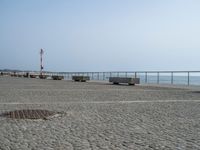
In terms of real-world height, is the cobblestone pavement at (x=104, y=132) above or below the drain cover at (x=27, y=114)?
below

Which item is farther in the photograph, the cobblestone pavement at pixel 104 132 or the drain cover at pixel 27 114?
the drain cover at pixel 27 114

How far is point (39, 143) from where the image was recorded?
5.37m

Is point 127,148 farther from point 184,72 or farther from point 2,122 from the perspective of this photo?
point 184,72

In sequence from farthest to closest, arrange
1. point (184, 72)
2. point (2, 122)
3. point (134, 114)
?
point (184, 72), point (134, 114), point (2, 122)

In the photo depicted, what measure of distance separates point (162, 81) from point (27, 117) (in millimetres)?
24571

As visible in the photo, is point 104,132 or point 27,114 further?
point 27,114

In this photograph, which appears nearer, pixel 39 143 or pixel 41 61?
pixel 39 143

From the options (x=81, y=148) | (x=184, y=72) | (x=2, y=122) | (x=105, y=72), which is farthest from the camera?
(x=105, y=72)

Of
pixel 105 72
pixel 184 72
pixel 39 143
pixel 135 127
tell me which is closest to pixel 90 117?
pixel 135 127

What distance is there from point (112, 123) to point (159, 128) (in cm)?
101

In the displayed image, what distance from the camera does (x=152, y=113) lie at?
905cm

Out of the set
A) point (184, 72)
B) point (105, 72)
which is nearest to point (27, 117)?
point (184, 72)

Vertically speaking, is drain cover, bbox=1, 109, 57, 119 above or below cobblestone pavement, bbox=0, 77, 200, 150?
above

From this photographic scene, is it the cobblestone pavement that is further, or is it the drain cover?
the drain cover
